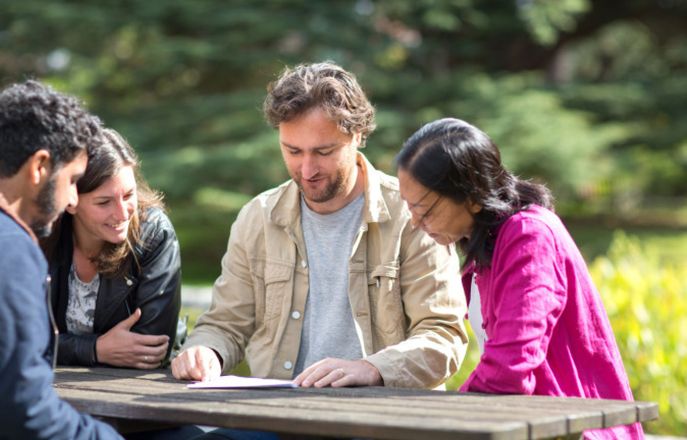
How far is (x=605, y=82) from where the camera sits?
59.0ft

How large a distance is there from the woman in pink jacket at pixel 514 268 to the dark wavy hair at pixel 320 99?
570mm

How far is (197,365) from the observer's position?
3570 mm

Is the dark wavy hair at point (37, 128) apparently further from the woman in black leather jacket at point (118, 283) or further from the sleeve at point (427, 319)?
the sleeve at point (427, 319)

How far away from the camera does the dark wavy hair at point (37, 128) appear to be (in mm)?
2814

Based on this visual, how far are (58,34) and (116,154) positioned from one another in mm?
13515

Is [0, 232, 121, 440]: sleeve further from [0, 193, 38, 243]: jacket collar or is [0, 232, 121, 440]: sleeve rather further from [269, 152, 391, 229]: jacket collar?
[269, 152, 391, 229]: jacket collar

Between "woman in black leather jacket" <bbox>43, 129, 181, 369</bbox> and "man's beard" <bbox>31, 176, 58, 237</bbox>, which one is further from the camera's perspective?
"woman in black leather jacket" <bbox>43, 129, 181, 369</bbox>

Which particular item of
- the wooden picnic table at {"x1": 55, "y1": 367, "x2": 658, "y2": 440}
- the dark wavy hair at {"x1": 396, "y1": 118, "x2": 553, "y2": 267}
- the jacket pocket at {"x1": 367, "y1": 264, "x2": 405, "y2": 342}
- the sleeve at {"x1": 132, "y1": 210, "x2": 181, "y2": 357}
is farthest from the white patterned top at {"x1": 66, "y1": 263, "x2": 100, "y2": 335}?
the dark wavy hair at {"x1": 396, "y1": 118, "x2": 553, "y2": 267}

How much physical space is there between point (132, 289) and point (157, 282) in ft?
0.31

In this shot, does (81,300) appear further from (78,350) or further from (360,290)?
(360,290)

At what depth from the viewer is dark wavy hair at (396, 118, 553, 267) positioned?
10.5 feet

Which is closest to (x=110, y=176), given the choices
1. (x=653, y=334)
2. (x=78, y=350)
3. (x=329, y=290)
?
(x=78, y=350)

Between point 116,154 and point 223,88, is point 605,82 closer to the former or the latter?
point 223,88

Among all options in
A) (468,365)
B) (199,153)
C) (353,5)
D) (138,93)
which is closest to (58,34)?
(138,93)
